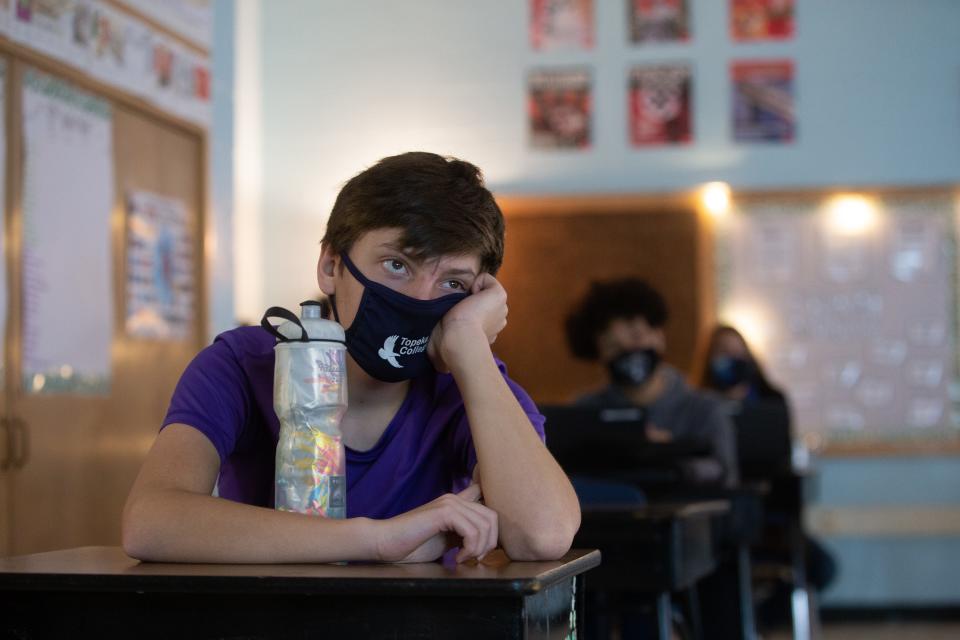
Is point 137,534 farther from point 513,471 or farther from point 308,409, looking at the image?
point 513,471

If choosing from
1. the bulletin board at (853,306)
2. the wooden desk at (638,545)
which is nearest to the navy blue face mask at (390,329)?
the wooden desk at (638,545)

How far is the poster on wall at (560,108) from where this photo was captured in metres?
7.06

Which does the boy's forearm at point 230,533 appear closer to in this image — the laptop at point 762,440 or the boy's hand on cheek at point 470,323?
the boy's hand on cheek at point 470,323

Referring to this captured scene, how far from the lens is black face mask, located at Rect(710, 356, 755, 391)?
20.0 feet

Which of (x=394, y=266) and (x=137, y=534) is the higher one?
(x=394, y=266)

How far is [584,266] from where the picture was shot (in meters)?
6.95

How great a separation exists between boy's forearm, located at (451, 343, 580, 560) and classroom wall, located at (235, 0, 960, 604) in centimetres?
546

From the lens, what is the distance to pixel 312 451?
4.55ft

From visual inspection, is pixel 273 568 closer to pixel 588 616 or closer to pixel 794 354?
pixel 588 616

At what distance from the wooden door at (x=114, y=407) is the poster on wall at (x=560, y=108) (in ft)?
10.5

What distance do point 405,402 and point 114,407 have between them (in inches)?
88.5

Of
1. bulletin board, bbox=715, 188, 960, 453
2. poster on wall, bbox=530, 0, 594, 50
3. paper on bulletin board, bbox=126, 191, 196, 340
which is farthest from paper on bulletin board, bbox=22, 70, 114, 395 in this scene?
bulletin board, bbox=715, 188, 960, 453

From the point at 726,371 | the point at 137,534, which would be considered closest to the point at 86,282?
the point at 137,534

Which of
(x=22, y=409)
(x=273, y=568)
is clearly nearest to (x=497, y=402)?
(x=273, y=568)
